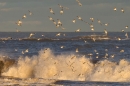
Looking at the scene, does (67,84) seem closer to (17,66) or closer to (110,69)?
(110,69)

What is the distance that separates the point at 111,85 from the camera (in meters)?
29.8

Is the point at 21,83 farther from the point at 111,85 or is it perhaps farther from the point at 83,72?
the point at 83,72

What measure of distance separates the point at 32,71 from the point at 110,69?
5.61 m

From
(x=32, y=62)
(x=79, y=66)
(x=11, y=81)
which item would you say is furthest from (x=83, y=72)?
(x=11, y=81)

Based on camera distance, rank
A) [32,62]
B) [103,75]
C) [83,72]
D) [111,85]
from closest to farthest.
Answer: [111,85] < [103,75] < [83,72] < [32,62]

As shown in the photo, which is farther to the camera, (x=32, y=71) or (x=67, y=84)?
(x=32, y=71)

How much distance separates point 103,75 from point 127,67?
7.69 ft

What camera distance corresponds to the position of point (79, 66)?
40344 millimetres

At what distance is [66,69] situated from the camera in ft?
129

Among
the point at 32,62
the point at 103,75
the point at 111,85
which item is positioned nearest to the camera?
the point at 111,85

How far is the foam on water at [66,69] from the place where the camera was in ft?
120

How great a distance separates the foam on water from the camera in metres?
36.4

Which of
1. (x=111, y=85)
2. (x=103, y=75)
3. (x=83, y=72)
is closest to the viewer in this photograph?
→ (x=111, y=85)

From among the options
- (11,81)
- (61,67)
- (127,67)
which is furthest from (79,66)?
(11,81)
